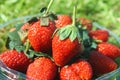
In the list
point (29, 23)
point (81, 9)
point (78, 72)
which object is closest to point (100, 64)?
point (78, 72)

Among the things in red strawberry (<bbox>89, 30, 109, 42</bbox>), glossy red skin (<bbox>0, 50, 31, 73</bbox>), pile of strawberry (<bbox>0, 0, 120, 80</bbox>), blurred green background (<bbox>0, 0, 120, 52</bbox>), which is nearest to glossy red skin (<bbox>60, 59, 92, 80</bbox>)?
pile of strawberry (<bbox>0, 0, 120, 80</bbox>)

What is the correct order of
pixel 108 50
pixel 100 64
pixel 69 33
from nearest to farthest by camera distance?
pixel 69 33, pixel 100 64, pixel 108 50

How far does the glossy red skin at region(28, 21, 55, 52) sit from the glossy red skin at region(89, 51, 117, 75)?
127mm

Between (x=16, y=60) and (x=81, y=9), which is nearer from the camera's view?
(x=16, y=60)

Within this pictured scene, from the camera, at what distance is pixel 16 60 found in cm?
106

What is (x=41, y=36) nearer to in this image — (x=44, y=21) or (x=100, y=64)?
(x=44, y=21)

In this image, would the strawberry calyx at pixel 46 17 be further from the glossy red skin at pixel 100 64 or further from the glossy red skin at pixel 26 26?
the glossy red skin at pixel 100 64

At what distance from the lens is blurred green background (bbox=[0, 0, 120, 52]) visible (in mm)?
1793

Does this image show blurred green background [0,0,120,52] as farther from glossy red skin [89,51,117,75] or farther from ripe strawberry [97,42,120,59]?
glossy red skin [89,51,117,75]

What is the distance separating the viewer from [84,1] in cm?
195

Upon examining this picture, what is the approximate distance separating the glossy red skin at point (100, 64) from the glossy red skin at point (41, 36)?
0.42 ft

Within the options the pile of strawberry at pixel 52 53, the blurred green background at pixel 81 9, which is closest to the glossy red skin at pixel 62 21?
the pile of strawberry at pixel 52 53

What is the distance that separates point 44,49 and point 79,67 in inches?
4.1

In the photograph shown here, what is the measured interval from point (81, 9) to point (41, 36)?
900 millimetres
